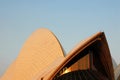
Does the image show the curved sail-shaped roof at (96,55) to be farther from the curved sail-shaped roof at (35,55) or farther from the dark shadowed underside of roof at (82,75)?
the curved sail-shaped roof at (35,55)

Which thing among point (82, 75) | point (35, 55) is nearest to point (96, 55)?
point (82, 75)

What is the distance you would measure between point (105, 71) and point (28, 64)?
38.8ft

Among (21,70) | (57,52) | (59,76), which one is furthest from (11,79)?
(59,76)

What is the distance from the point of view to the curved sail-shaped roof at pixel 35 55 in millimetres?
19609

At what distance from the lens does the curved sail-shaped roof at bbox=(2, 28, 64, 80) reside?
64.3ft

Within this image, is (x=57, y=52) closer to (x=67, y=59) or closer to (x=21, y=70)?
(x=21, y=70)

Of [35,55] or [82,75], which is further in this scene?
[35,55]

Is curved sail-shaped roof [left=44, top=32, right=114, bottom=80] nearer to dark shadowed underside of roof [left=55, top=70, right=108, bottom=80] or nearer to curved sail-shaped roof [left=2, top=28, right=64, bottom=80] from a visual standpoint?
dark shadowed underside of roof [left=55, top=70, right=108, bottom=80]

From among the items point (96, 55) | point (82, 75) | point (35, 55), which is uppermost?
point (35, 55)

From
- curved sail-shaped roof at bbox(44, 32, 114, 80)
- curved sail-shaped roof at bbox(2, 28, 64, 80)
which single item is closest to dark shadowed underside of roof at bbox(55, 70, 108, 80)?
curved sail-shaped roof at bbox(44, 32, 114, 80)

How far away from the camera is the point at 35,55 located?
68.6ft

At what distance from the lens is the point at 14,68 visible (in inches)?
891

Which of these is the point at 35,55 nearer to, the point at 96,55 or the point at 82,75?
the point at 96,55

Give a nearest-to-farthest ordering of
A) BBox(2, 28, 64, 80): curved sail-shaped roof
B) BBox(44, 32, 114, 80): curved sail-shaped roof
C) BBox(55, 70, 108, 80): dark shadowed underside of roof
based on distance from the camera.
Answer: BBox(44, 32, 114, 80): curved sail-shaped roof, BBox(55, 70, 108, 80): dark shadowed underside of roof, BBox(2, 28, 64, 80): curved sail-shaped roof
